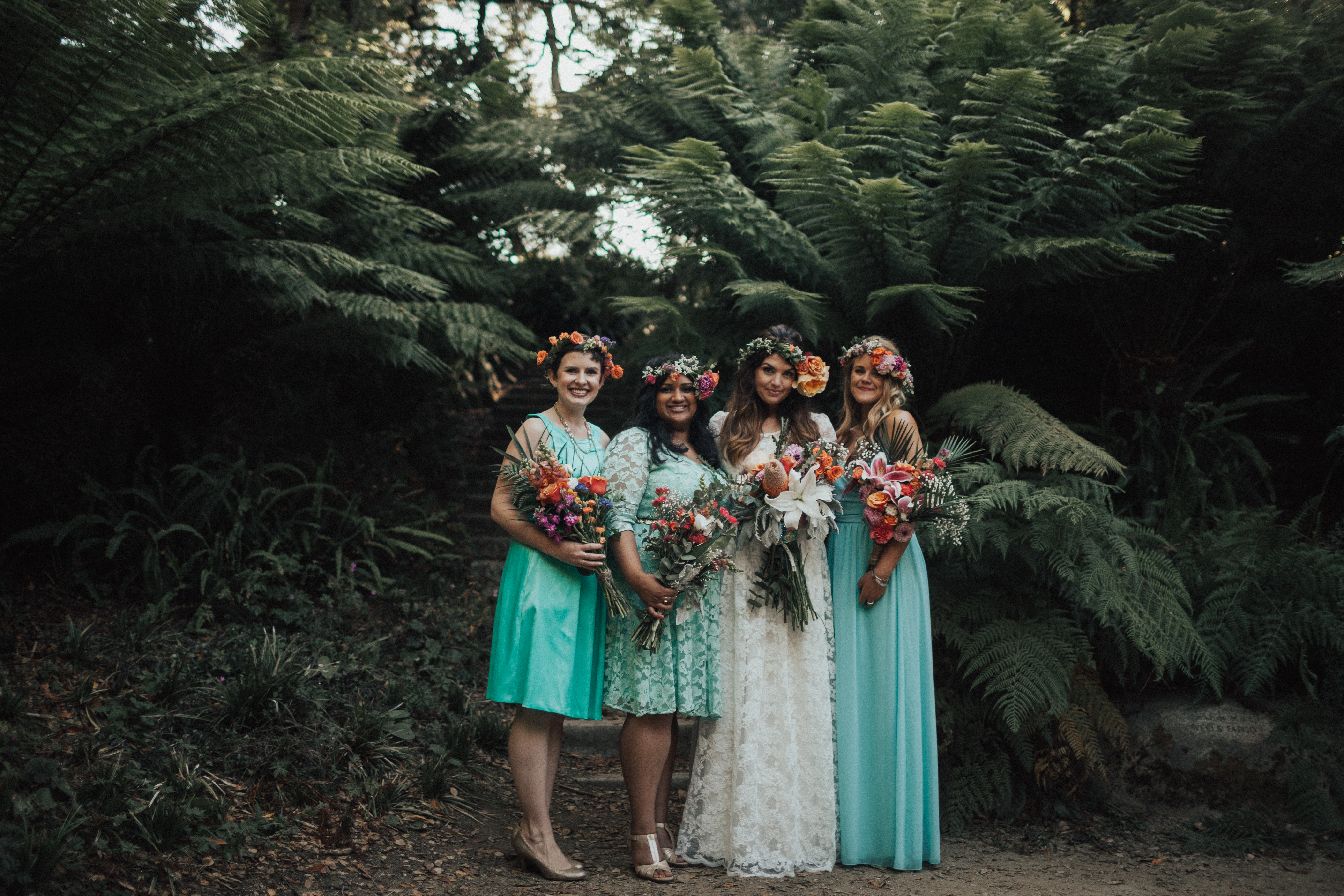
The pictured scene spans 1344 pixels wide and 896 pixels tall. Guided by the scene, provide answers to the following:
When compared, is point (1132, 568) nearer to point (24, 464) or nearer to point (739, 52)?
point (739, 52)

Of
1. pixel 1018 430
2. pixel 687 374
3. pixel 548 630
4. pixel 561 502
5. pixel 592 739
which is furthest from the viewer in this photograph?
pixel 592 739

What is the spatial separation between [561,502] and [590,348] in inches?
24.7

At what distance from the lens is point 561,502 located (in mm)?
2758

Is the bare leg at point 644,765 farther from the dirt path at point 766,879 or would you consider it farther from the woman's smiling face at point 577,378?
the woman's smiling face at point 577,378

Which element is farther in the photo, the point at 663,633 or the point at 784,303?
the point at 784,303

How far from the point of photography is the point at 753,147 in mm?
4531

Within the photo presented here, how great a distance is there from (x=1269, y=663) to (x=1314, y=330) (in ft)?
8.03

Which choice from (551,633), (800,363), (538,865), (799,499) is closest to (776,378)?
(800,363)

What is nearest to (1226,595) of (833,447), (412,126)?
(833,447)

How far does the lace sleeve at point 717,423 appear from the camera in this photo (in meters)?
3.24

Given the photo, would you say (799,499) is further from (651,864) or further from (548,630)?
(651,864)

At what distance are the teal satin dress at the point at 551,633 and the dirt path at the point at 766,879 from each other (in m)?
0.66

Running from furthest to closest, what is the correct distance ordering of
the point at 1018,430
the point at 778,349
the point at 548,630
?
the point at 1018,430, the point at 778,349, the point at 548,630

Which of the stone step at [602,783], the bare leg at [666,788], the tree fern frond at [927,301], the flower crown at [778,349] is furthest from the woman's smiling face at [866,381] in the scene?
the stone step at [602,783]
